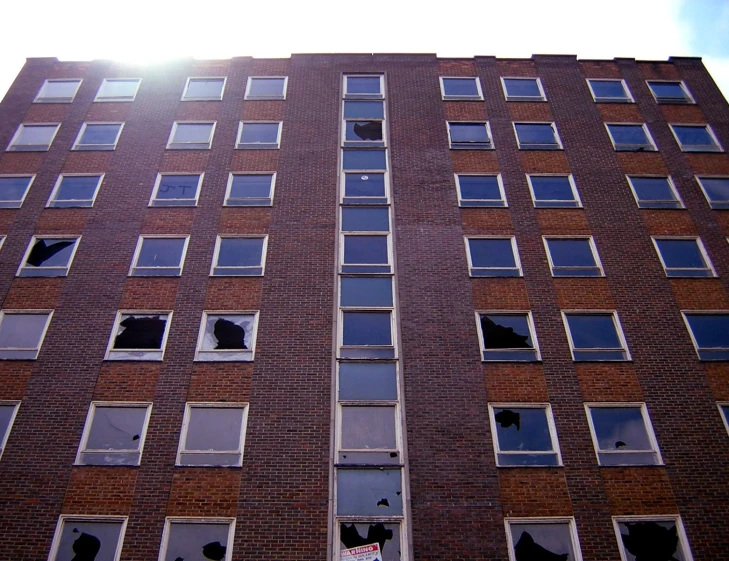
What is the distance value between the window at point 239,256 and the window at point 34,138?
888cm

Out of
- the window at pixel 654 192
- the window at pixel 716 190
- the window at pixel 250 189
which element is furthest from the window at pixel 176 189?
the window at pixel 716 190

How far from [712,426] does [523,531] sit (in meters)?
5.97

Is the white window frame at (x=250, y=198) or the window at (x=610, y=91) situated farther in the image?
the window at (x=610, y=91)

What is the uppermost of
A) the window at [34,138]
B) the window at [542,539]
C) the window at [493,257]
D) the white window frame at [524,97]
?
the white window frame at [524,97]

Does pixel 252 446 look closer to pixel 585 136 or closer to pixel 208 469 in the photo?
pixel 208 469

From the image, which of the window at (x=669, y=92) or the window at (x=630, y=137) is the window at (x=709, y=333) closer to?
the window at (x=630, y=137)

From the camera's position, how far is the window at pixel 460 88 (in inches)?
972

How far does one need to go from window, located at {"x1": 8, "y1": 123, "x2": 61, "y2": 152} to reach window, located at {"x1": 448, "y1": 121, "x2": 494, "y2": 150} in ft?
50.5

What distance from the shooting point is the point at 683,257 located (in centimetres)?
1948

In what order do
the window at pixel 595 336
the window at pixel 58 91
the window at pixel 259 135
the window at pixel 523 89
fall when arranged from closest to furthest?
the window at pixel 595 336 < the window at pixel 259 135 < the window at pixel 58 91 < the window at pixel 523 89

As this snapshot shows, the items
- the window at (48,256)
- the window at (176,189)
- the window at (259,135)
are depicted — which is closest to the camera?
the window at (48,256)

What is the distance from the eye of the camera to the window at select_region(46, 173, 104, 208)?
2070 centimetres

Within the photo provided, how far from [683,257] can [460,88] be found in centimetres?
1124

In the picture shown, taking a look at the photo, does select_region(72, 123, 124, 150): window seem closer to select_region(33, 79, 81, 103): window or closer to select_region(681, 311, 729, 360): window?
select_region(33, 79, 81, 103): window
